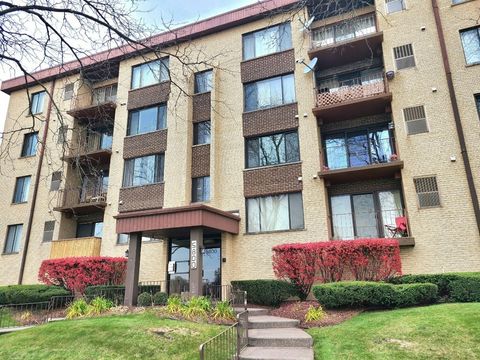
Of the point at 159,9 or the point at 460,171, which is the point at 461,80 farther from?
the point at 159,9

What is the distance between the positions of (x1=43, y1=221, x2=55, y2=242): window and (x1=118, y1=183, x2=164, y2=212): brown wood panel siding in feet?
17.2

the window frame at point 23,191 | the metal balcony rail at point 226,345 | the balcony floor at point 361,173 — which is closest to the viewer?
the metal balcony rail at point 226,345

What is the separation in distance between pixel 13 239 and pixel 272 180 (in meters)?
17.3

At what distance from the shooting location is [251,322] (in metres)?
11.0

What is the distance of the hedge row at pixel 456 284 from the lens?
1098cm

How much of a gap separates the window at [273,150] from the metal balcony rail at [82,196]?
934cm

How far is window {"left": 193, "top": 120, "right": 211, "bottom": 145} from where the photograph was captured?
65.1 feet

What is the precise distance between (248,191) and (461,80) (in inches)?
407

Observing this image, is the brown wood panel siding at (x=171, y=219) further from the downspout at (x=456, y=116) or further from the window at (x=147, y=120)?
the downspout at (x=456, y=116)

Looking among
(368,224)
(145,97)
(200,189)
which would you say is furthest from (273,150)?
(145,97)

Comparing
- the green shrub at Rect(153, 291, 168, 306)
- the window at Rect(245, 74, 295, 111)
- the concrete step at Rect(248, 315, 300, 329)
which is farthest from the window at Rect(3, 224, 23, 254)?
the concrete step at Rect(248, 315, 300, 329)

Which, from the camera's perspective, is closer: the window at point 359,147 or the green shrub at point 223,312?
the green shrub at point 223,312

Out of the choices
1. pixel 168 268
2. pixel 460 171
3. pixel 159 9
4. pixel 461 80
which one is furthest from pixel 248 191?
pixel 159 9

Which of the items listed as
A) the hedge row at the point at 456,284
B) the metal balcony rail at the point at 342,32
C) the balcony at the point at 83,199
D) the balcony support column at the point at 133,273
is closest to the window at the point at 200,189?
the balcony support column at the point at 133,273
